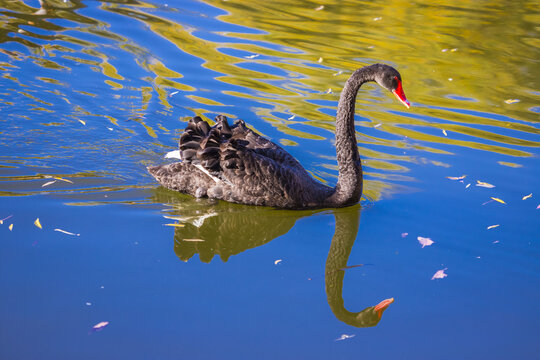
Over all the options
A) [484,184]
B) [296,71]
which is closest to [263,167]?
[484,184]

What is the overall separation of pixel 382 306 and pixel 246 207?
5.84 feet

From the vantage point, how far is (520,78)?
32.7 ft

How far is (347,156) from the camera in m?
5.58

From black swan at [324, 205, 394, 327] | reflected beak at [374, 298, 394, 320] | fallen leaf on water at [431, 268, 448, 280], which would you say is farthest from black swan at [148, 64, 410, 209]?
reflected beak at [374, 298, 394, 320]

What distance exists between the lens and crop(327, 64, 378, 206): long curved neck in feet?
17.9

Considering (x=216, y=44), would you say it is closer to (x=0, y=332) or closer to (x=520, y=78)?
(x=520, y=78)

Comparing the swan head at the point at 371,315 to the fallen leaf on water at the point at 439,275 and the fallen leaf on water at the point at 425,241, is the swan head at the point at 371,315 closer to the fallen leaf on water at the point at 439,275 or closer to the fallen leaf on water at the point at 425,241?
the fallen leaf on water at the point at 439,275

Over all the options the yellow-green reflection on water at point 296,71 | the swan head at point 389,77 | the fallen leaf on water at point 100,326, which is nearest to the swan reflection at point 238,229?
the yellow-green reflection on water at point 296,71

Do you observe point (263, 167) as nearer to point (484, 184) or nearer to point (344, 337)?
point (344, 337)

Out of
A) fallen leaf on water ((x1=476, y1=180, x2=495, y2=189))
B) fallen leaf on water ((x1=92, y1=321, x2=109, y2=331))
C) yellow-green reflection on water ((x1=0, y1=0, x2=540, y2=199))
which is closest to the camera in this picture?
fallen leaf on water ((x1=92, y1=321, x2=109, y2=331))

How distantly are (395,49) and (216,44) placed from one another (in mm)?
3156

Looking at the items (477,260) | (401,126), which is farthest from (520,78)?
(477,260)

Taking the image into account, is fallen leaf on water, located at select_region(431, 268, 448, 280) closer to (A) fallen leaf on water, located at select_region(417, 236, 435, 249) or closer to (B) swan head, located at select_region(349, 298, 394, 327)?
(A) fallen leaf on water, located at select_region(417, 236, 435, 249)

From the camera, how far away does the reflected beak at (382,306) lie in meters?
4.21
